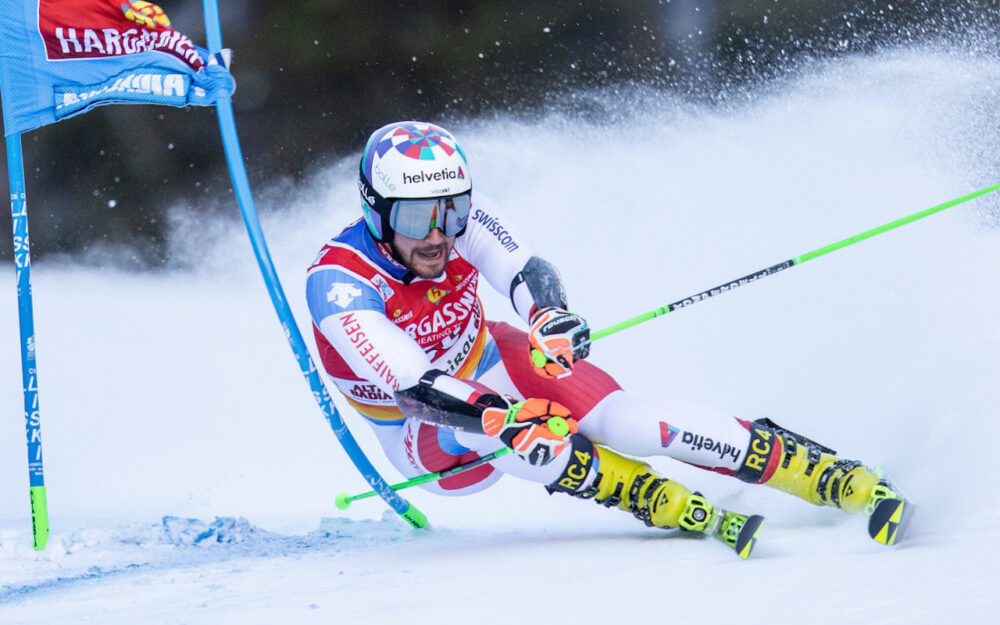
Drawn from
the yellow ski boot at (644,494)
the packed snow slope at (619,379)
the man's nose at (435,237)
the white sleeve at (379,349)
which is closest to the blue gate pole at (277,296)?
the packed snow slope at (619,379)

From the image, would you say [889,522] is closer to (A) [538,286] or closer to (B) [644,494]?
(B) [644,494]

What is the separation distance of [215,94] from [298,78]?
13.8ft

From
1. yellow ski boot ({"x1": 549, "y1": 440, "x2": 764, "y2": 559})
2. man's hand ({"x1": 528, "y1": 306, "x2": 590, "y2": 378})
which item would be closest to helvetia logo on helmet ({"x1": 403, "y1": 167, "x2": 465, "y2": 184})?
man's hand ({"x1": 528, "y1": 306, "x2": 590, "y2": 378})

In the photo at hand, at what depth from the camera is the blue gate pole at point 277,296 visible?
3.78 m

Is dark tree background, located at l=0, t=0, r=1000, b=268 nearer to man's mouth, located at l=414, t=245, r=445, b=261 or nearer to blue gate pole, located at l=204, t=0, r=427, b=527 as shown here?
blue gate pole, located at l=204, t=0, r=427, b=527

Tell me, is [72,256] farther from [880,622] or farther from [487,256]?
[880,622]

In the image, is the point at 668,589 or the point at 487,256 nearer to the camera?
the point at 668,589

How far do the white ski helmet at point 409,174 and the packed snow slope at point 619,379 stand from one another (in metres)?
1.12

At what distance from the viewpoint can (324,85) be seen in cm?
802

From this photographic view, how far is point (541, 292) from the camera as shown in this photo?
335 cm

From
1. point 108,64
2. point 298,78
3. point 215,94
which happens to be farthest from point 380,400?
point 298,78

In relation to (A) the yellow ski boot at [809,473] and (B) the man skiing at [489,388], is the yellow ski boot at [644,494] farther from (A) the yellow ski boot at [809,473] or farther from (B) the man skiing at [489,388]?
(A) the yellow ski boot at [809,473]

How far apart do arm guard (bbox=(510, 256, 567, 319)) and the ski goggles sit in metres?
0.31

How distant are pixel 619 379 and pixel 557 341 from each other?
2.98 meters
